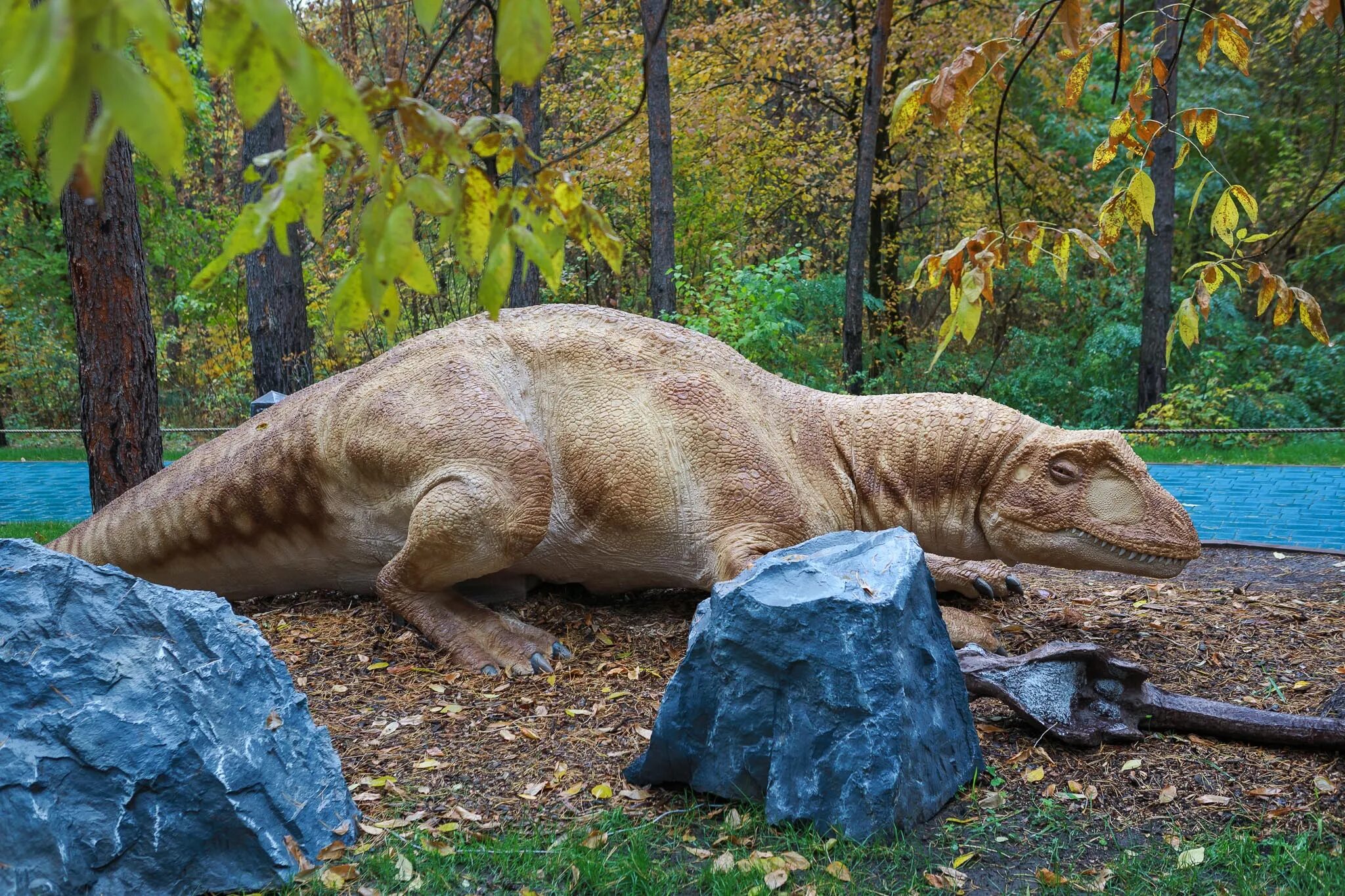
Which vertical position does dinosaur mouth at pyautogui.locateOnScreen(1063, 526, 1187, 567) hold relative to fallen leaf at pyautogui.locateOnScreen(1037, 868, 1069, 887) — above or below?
above

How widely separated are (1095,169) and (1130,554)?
1.90m

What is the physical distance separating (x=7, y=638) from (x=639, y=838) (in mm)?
1764

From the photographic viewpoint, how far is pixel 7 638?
276cm

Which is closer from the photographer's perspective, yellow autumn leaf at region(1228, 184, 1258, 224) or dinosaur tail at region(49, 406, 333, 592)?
yellow autumn leaf at region(1228, 184, 1258, 224)

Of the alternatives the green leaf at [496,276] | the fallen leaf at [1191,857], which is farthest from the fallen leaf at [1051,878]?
the green leaf at [496,276]

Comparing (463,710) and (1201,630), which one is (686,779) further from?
(1201,630)

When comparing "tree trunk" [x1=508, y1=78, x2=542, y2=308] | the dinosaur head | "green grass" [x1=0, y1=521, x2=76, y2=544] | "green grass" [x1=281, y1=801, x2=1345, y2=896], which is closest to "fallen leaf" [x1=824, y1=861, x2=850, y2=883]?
"green grass" [x1=281, y1=801, x2=1345, y2=896]

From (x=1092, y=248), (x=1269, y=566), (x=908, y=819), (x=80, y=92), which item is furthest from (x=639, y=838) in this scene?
(x=1269, y=566)

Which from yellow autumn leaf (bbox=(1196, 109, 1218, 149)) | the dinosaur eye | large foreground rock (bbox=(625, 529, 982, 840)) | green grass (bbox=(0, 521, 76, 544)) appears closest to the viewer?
large foreground rock (bbox=(625, 529, 982, 840))

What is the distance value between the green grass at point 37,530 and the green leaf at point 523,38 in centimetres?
675

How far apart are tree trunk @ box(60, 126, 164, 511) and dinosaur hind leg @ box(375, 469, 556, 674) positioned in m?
2.05

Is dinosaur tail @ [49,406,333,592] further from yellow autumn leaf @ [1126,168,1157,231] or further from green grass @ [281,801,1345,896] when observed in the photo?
yellow autumn leaf @ [1126,168,1157,231]

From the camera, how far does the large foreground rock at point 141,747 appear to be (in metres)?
2.55

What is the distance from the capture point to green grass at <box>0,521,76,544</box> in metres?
7.03
